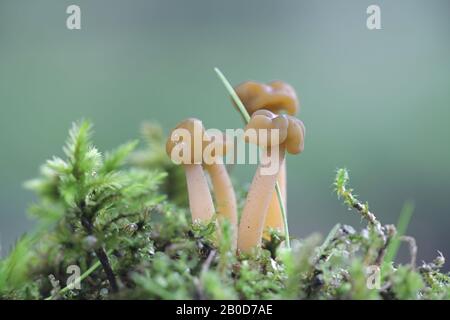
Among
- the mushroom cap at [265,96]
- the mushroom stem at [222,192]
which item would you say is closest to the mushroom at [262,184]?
the mushroom stem at [222,192]

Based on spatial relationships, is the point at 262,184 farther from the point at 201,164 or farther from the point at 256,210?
the point at 201,164

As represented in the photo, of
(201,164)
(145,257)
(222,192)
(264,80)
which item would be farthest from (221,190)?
(264,80)

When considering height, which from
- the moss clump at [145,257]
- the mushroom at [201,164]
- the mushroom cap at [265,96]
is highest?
the mushroom cap at [265,96]

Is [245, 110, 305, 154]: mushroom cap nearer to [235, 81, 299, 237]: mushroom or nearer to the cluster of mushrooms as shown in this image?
the cluster of mushrooms

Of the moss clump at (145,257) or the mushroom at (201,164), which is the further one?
the mushroom at (201,164)

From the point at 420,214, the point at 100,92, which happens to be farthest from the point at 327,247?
the point at 100,92

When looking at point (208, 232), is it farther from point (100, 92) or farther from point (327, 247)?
point (100, 92)

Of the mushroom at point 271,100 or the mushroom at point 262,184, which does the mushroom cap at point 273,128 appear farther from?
the mushroom at point 271,100
